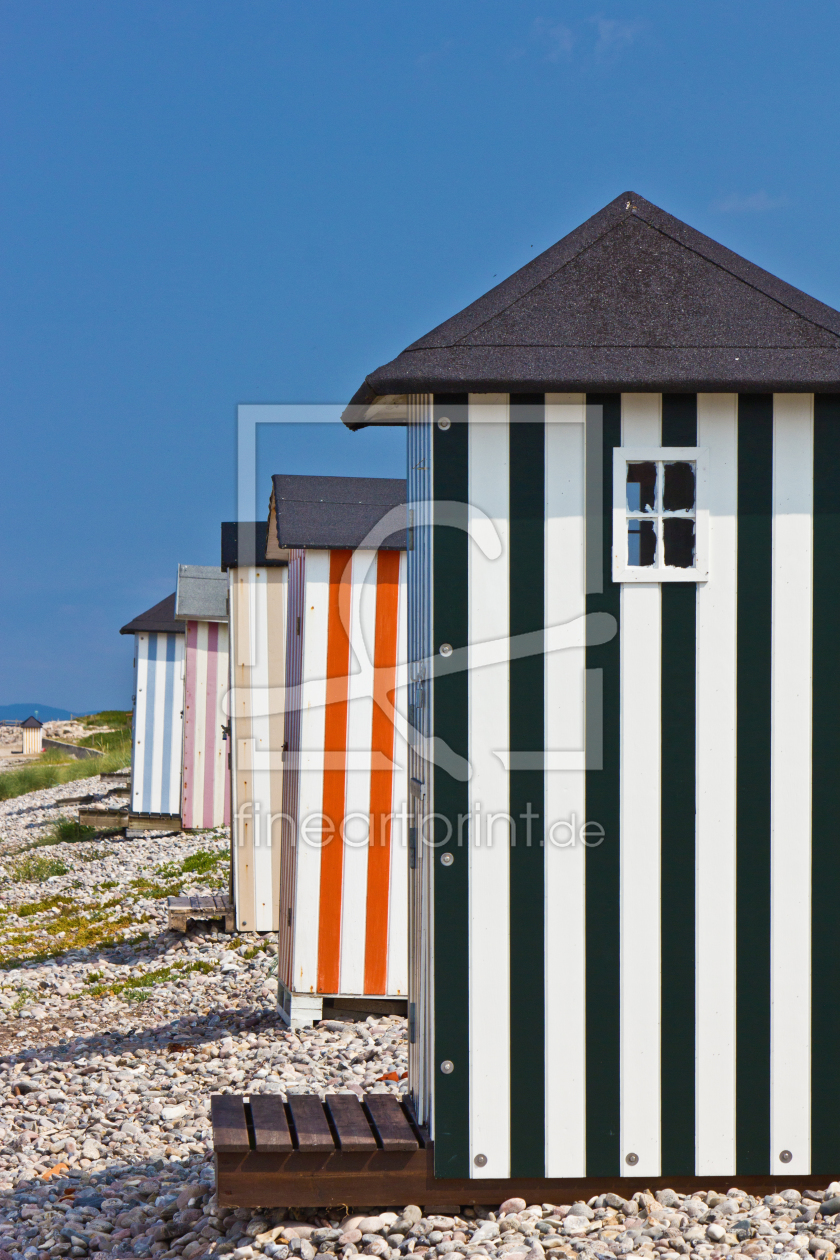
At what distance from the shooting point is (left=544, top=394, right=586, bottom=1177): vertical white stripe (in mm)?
3758

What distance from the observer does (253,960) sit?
28.3 ft

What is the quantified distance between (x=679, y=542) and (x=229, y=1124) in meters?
2.59

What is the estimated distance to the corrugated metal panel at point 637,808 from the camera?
375cm

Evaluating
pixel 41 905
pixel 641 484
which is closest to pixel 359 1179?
pixel 641 484

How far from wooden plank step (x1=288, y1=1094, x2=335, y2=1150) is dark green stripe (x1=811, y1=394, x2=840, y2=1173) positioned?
1678 millimetres

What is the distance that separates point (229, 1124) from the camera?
388 cm

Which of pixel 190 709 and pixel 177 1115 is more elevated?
pixel 190 709

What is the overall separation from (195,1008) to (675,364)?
227 inches

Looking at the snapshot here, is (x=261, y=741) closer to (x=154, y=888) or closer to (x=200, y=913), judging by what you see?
(x=200, y=913)

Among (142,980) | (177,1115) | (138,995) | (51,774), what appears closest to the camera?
(177,1115)

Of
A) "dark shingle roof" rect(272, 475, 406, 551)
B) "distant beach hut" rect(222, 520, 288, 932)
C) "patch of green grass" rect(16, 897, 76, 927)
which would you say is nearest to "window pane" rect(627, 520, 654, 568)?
"dark shingle roof" rect(272, 475, 406, 551)

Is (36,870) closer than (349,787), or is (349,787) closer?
(349,787)

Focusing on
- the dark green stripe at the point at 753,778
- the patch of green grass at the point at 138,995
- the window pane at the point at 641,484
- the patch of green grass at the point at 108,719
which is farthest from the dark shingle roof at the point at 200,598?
the patch of green grass at the point at 108,719

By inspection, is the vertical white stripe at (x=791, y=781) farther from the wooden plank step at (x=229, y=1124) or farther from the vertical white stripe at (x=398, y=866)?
the vertical white stripe at (x=398, y=866)
